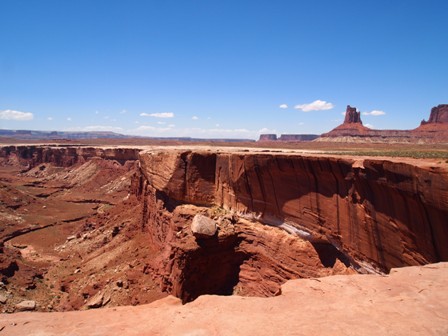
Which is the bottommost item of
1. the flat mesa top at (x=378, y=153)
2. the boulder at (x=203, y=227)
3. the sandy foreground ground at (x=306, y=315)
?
the boulder at (x=203, y=227)

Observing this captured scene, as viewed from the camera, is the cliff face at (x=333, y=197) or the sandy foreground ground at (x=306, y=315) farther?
the cliff face at (x=333, y=197)

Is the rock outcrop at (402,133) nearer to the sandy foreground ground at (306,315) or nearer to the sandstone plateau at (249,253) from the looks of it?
the sandstone plateau at (249,253)

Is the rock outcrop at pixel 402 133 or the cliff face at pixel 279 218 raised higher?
the rock outcrop at pixel 402 133

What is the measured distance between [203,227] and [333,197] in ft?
27.1

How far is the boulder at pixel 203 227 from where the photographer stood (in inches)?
769

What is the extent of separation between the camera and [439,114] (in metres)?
122

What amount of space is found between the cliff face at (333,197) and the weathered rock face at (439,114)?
131 m

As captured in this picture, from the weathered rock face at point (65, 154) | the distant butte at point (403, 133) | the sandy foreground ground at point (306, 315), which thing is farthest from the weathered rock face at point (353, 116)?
the sandy foreground ground at point (306, 315)

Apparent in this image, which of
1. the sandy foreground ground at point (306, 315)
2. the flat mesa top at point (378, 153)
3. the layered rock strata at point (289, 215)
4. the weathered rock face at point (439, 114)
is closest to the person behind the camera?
the sandy foreground ground at point (306, 315)

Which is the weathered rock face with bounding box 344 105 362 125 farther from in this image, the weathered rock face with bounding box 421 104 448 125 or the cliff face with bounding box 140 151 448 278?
the cliff face with bounding box 140 151 448 278

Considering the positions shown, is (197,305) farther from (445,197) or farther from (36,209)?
(36,209)

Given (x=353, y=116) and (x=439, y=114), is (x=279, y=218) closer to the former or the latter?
(x=439, y=114)

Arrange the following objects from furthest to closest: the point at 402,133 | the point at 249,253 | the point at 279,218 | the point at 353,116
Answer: the point at 353,116 < the point at 402,133 < the point at 249,253 < the point at 279,218

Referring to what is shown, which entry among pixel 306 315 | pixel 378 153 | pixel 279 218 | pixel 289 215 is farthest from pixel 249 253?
pixel 378 153
